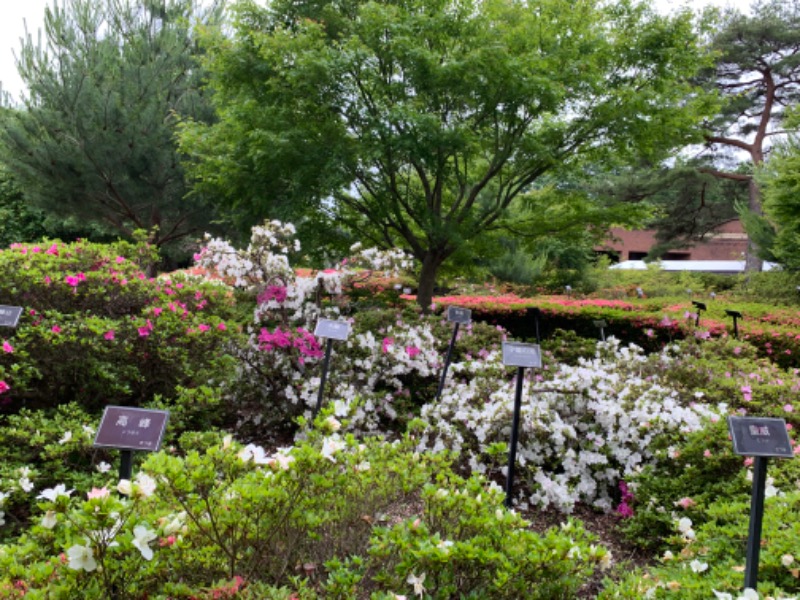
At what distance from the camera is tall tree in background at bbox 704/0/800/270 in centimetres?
1511

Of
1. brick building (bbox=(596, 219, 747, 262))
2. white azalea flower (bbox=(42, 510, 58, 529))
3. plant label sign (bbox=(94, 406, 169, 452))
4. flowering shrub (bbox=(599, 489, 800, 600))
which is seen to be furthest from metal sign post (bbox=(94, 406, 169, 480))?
brick building (bbox=(596, 219, 747, 262))

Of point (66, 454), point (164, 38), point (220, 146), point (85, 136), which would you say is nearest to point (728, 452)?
point (66, 454)

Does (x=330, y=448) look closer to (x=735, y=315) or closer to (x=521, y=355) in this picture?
(x=521, y=355)

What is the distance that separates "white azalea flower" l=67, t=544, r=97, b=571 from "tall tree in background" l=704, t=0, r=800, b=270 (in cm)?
1632

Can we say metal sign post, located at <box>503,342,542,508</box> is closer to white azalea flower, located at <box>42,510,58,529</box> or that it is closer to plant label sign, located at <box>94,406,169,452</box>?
plant label sign, located at <box>94,406,169,452</box>

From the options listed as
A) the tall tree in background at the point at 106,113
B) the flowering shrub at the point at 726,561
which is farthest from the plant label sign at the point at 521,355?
the tall tree in background at the point at 106,113

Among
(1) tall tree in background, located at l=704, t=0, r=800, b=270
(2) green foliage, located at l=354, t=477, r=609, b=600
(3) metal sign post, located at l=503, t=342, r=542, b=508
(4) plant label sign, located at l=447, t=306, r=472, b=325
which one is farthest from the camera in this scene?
→ (1) tall tree in background, located at l=704, t=0, r=800, b=270

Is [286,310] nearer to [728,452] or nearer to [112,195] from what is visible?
[728,452]

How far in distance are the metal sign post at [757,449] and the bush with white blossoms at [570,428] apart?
1291 mm

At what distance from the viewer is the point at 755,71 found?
53.7 ft

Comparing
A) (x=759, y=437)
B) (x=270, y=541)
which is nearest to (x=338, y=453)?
(x=270, y=541)

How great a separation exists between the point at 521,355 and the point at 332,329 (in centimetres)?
120

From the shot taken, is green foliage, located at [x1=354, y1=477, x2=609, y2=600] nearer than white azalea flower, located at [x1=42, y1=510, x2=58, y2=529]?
No

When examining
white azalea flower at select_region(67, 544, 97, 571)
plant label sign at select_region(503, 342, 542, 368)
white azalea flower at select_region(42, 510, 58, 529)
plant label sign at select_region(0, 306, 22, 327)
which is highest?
plant label sign at select_region(0, 306, 22, 327)
